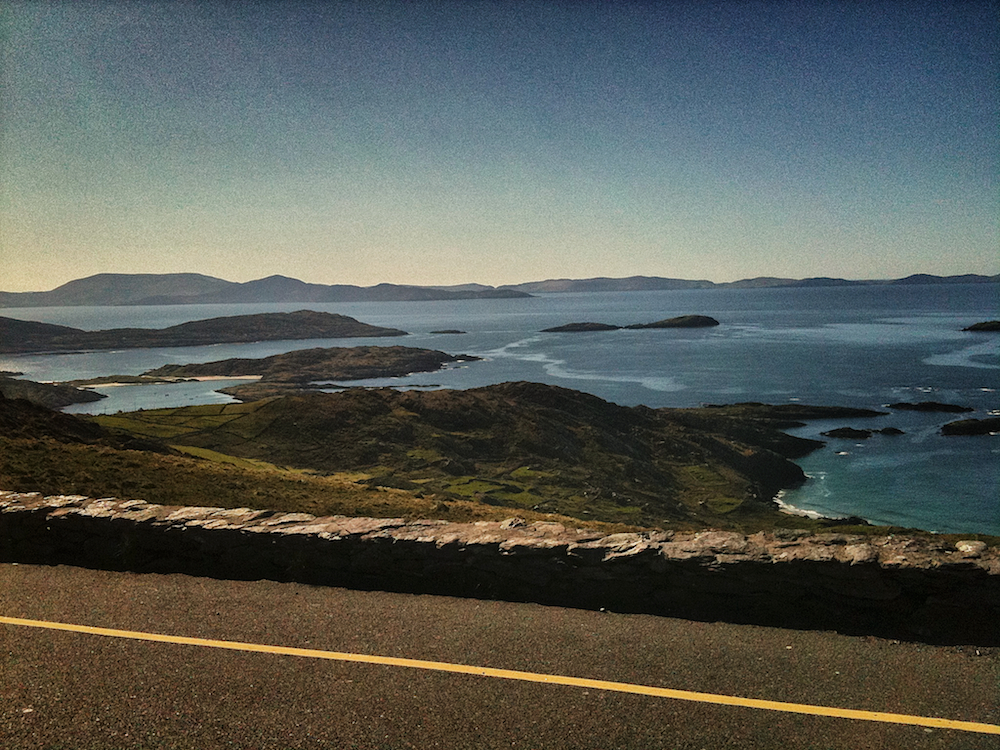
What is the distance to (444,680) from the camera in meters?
6.58

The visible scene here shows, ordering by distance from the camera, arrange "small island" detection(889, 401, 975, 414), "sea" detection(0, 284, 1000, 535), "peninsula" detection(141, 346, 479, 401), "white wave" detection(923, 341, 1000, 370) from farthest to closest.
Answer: "peninsula" detection(141, 346, 479, 401) → "white wave" detection(923, 341, 1000, 370) → "small island" detection(889, 401, 975, 414) → "sea" detection(0, 284, 1000, 535)

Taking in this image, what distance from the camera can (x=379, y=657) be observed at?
7.07m

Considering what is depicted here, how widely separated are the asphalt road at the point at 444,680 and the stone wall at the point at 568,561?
37cm

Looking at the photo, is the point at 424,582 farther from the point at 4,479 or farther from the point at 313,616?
the point at 4,479

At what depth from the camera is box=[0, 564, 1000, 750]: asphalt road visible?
5.69 metres

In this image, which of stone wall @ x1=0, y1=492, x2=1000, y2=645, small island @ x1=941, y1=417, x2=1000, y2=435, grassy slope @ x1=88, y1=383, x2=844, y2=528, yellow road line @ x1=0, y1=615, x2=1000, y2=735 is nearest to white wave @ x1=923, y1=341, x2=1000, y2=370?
small island @ x1=941, y1=417, x2=1000, y2=435

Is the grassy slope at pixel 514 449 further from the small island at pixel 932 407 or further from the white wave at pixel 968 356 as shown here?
the white wave at pixel 968 356

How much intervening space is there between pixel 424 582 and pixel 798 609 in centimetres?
458

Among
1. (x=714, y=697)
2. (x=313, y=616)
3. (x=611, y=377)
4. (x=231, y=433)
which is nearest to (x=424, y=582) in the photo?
(x=313, y=616)

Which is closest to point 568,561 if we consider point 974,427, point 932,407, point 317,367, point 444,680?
point 444,680

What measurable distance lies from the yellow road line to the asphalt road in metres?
0.09

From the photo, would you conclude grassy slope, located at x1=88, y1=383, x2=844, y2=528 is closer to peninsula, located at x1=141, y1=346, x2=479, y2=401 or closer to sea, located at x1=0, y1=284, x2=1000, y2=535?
sea, located at x1=0, y1=284, x2=1000, y2=535

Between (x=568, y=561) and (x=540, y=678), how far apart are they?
223cm

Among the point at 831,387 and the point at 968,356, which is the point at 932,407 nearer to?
the point at 831,387
